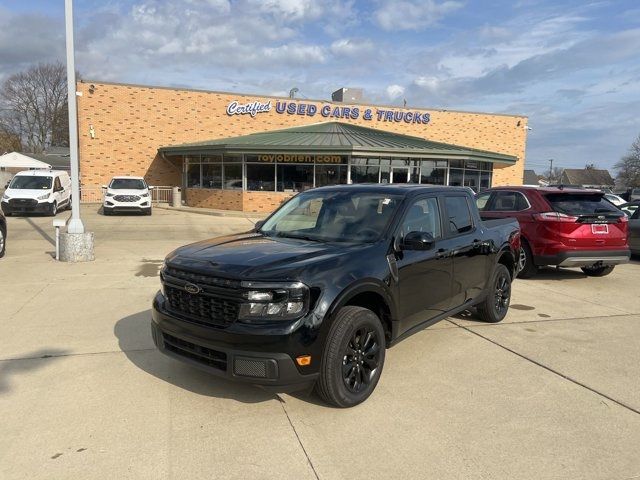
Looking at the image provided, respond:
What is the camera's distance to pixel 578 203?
8.67 meters

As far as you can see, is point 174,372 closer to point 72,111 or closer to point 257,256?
point 257,256

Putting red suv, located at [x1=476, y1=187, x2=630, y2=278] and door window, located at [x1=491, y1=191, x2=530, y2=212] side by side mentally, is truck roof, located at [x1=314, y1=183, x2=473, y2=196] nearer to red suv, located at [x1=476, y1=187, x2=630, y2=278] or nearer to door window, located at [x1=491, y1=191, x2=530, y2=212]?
red suv, located at [x1=476, y1=187, x2=630, y2=278]

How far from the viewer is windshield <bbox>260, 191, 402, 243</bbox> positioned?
441 cm

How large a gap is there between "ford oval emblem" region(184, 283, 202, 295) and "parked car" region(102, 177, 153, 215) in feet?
60.7

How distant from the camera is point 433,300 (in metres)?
4.75

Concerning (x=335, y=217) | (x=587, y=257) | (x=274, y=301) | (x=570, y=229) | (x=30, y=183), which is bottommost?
(x=587, y=257)

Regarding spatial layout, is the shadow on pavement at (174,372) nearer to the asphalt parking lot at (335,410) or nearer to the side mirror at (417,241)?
the asphalt parking lot at (335,410)

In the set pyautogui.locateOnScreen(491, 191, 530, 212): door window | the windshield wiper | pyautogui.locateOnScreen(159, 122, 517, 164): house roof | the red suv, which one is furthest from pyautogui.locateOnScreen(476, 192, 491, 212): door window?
pyautogui.locateOnScreen(159, 122, 517, 164): house roof

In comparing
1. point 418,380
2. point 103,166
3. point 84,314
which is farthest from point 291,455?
point 103,166

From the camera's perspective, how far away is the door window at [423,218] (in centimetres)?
453

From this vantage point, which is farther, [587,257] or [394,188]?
[587,257]

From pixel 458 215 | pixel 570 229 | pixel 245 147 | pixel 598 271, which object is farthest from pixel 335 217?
pixel 245 147

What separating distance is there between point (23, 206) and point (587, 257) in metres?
19.3

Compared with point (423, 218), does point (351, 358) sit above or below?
below
